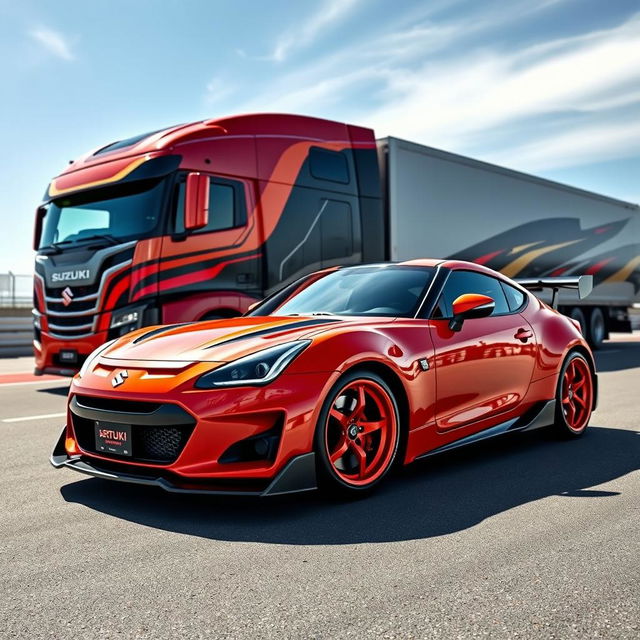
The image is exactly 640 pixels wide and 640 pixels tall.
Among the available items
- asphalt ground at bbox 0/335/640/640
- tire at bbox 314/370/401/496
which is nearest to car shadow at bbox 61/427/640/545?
asphalt ground at bbox 0/335/640/640

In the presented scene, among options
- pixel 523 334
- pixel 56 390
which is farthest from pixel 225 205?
pixel 523 334

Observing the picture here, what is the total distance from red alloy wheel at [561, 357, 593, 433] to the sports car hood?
7.70 ft

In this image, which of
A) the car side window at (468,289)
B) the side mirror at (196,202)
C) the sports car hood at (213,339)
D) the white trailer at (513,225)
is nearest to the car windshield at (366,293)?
the car side window at (468,289)

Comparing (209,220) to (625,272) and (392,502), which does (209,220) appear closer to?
(392,502)

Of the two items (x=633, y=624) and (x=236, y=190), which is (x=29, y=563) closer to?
(x=633, y=624)

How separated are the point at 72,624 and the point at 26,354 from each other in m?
15.6

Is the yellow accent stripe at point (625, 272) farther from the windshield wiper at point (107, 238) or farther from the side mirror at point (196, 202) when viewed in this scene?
the windshield wiper at point (107, 238)

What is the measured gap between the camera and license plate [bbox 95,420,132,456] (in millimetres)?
3975

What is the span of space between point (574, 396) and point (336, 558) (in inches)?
136

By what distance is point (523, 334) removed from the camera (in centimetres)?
560

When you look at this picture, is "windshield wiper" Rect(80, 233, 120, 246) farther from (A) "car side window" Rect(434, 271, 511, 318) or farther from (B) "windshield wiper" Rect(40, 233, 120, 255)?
(A) "car side window" Rect(434, 271, 511, 318)

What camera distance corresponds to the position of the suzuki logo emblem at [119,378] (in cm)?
409

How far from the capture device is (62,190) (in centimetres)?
989

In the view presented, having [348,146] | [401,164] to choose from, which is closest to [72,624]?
[348,146]
